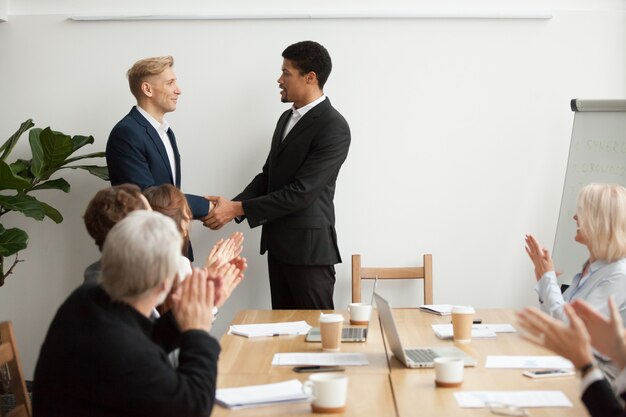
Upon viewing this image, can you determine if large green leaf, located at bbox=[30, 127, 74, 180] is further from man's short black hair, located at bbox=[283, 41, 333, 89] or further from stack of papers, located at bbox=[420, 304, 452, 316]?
stack of papers, located at bbox=[420, 304, 452, 316]

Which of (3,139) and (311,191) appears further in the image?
(3,139)

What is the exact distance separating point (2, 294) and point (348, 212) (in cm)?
208

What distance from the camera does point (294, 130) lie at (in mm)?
4215

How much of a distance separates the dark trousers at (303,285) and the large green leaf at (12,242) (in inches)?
50.0

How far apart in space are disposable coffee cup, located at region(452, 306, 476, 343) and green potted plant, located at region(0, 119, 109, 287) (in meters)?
2.27

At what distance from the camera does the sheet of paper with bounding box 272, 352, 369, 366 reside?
2.50m

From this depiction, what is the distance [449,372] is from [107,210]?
1.03 meters

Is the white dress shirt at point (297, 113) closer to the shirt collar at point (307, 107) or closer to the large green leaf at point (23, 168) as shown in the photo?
the shirt collar at point (307, 107)

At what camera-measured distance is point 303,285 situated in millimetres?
4176

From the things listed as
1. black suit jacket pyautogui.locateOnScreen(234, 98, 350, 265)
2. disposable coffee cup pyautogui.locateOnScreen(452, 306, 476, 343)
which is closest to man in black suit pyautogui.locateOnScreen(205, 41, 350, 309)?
black suit jacket pyautogui.locateOnScreen(234, 98, 350, 265)

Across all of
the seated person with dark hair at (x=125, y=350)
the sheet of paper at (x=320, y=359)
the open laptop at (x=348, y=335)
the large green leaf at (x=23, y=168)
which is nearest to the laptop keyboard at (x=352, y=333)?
the open laptop at (x=348, y=335)

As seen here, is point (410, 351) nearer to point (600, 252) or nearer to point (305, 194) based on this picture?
point (600, 252)

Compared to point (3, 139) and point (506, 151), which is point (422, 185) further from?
point (3, 139)

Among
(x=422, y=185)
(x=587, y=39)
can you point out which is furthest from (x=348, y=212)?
(x=587, y=39)
